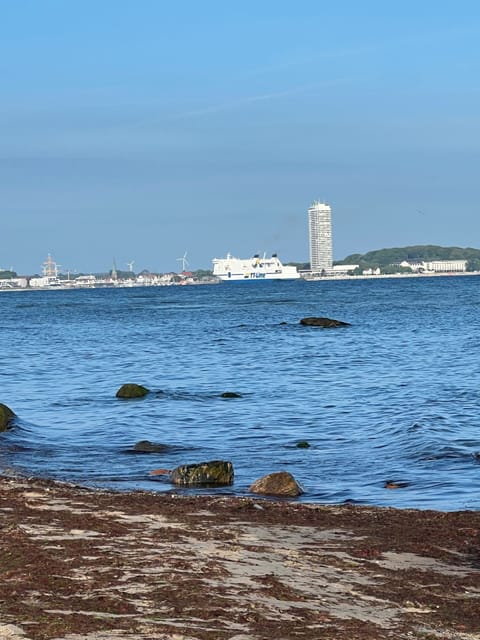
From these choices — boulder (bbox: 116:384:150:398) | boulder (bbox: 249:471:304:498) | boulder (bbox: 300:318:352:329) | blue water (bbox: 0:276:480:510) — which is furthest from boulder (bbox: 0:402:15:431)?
boulder (bbox: 300:318:352:329)

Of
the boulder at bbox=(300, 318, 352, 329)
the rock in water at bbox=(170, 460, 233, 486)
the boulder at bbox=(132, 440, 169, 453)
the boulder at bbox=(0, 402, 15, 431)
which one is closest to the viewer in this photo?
the rock in water at bbox=(170, 460, 233, 486)

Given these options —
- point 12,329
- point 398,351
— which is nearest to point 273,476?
point 398,351

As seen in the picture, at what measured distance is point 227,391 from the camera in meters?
29.3

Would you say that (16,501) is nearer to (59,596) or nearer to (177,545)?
(177,545)

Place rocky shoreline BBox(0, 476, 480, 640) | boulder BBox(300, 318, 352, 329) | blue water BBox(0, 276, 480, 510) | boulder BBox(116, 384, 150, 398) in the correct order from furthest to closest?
boulder BBox(300, 318, 352, 329)
boulder BBox(116, 384, 150, 398)
blue water BBox(0, 276, 480, 510)
rocky shoreline BBox(0, 476, 480, 640)

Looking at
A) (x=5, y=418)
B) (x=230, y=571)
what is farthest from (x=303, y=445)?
(x=230, y=571)

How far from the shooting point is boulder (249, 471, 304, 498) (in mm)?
14703

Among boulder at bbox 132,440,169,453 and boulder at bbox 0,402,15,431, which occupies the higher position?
boulder at bbox 0,402,15,431

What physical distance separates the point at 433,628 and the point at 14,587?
3125 millimetres

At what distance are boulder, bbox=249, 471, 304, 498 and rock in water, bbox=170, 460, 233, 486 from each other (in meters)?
0.85

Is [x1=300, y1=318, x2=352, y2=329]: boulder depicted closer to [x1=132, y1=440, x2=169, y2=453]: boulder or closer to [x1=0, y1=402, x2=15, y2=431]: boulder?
[x1=0, y1=402, x2=15, y2=431]: boulder

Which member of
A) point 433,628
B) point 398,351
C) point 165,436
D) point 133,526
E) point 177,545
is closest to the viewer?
point 433,628

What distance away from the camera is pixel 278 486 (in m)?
14.7

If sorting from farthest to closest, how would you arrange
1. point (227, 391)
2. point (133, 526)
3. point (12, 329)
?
point (12, 329) → point (227, 391) → point (133, 526)
